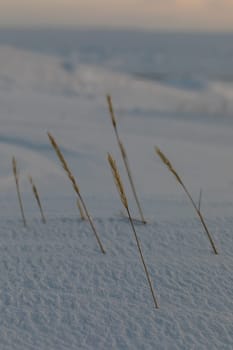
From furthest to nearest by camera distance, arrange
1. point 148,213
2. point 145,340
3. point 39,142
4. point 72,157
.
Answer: point 39,142 → point 72,157 → point 148,213 → point 145,340

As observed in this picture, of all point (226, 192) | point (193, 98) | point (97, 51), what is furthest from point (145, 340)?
point (97, 51)

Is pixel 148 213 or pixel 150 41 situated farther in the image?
pixel 150 41

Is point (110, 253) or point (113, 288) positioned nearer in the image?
point (113, 288)

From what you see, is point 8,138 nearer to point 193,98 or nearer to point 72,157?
point 72,157

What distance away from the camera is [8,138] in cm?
389

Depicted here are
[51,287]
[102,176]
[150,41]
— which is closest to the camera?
[51,287]

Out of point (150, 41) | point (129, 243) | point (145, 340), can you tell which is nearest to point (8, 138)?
point (129, 243)

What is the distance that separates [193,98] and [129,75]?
10.9 ft

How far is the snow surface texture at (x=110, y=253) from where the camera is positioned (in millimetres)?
1484

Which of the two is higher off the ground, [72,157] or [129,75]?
[72,157]

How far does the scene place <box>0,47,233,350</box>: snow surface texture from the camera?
1.48 metres

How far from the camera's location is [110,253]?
1954 mm

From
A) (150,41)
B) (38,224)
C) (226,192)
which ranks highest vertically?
(38,224)

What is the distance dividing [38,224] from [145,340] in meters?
0.93
